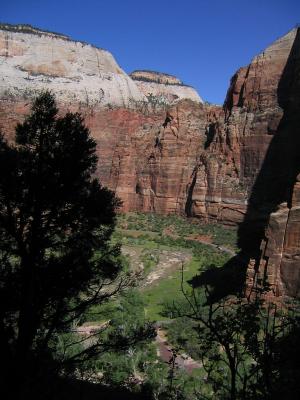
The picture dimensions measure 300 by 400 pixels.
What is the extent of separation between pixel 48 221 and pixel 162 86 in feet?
499

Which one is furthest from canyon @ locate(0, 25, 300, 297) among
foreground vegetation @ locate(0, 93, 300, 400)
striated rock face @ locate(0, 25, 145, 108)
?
striated rock face @ locate(0, 25, 145, 108)

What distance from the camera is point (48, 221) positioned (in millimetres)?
9016

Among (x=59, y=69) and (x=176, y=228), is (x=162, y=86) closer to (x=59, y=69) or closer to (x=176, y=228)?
(x=59, y=69)

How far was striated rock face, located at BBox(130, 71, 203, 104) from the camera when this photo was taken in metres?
151

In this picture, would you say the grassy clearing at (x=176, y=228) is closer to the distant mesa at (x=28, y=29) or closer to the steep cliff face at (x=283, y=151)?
the steep cliff face at (x=283, y=151)

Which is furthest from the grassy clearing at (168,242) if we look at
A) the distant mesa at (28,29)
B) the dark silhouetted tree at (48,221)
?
the distant mesa at (28,29)

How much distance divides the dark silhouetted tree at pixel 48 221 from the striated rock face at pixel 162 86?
454 feet

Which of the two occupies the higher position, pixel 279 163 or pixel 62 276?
pixel 279 163

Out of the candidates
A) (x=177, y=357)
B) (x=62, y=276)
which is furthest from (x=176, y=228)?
(x=62, y=276)

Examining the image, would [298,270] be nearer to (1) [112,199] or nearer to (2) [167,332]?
(2) [167,332]

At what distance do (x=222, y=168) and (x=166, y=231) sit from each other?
9576 mm

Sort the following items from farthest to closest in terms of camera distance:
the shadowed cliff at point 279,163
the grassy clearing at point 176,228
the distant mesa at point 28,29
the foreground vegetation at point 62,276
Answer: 1. the distant mesa at point 28,29
2. the grassy clearing at point 176,228
3. the shadowed cliff at point 279,163
4. the foreground vegetation at point 62,276

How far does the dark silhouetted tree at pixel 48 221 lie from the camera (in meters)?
8.52

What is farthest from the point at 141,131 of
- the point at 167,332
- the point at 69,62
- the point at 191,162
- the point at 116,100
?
the point at 69,62
